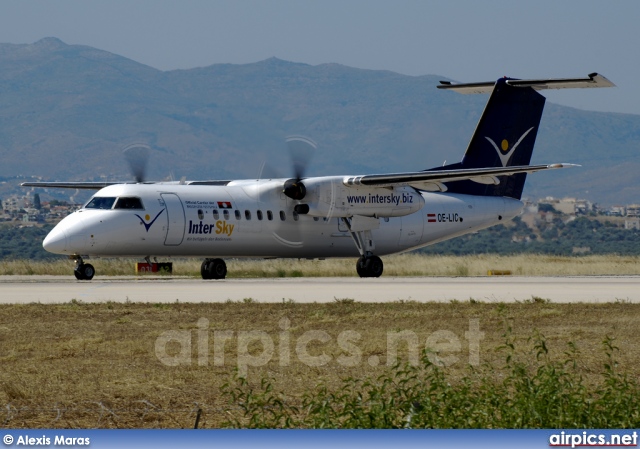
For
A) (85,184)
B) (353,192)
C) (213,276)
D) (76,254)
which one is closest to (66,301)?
(76,254)

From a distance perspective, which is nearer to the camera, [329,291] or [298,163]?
[329,291]

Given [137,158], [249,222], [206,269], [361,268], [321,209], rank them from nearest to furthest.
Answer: [249,222] < [206,269] < [321,209] < [361,268] < [137,158]

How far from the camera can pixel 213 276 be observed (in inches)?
1305

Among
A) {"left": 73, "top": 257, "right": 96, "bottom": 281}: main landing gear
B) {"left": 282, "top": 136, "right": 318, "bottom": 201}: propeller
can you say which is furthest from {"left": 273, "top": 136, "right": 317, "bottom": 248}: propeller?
{"left": 73, "top": 257, "right": 96, "bottom": 281}: main landing gear

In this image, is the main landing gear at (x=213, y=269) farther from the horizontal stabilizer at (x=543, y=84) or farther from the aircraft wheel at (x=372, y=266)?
the horizontal stabilizer at (x=543, y=84)

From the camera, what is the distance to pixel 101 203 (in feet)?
100

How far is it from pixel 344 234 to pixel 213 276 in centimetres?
462

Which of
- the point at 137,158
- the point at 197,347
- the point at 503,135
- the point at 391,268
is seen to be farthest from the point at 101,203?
the point at 197,347

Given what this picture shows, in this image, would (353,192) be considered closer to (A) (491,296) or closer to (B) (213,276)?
(B) (213,276)

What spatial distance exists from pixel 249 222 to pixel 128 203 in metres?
4.03

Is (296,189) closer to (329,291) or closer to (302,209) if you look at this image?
(302,209)

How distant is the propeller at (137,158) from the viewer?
3466 centimetres

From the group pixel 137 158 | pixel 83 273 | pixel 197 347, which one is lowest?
pixel 197 347

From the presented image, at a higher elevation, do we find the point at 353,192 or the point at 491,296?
the point at 353,192
